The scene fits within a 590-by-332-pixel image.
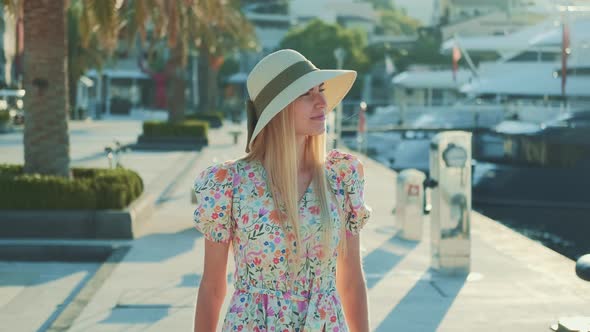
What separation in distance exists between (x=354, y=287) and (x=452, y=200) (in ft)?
20.7

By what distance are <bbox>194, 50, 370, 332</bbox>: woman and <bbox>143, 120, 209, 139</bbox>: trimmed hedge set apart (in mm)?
30658

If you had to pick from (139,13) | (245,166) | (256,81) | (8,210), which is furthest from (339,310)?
(139,13)

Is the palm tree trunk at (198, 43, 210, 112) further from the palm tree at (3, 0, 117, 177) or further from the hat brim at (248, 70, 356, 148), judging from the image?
the hat brim at (248, 70, 356, 148)

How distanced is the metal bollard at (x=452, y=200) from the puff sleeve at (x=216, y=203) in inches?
256

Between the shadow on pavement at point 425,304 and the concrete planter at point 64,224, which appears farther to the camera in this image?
the concrete planter at point 64,224

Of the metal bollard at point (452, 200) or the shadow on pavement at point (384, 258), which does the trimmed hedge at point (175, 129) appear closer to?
the shadow on pavement at point (384, 258)

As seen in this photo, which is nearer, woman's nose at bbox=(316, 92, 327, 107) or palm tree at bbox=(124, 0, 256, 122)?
woman's nose at bbox=(316, 92, 327, 107)

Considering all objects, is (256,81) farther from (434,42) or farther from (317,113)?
(434,42)

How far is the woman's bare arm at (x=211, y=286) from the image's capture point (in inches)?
139

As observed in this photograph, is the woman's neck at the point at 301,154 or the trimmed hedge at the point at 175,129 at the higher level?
the woman's neck at the point at 301,154

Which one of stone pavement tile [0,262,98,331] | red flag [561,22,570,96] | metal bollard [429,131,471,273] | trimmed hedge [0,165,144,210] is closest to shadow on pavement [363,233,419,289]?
metal bollard [429,131,471,273]

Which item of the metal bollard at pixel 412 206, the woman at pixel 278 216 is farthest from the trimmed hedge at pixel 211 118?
the woman at pixel 278 216

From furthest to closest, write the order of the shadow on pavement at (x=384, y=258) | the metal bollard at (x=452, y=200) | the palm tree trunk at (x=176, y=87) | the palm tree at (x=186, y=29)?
the palm tree trunk at (x=176, y=87) < the palm tree at (x=186, y=29) < the shadow on pavement at (x=384, y=258) < the metal bollard at (x=452, y=200)

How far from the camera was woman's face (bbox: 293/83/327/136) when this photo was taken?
352cm
